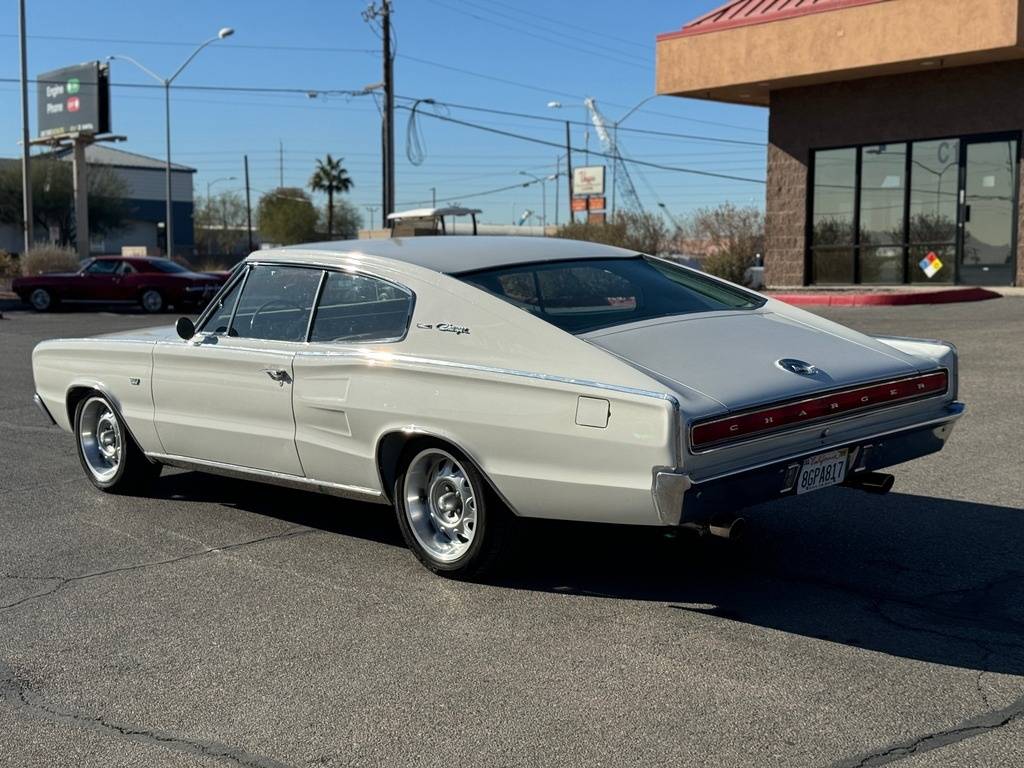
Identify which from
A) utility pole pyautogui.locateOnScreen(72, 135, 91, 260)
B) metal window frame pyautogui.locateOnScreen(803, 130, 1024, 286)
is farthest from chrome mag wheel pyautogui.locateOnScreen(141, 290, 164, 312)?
metal window frame pyautogui.locateOnScreen(803, 130, 1024, 286)

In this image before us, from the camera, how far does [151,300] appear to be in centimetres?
2695

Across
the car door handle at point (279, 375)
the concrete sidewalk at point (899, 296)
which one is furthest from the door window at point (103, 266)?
the car door handle at point (279, 375)

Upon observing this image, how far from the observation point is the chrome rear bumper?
14.5ft

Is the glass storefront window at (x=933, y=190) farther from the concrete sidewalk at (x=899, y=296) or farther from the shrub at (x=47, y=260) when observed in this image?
the shrub at (x=47, y=260)

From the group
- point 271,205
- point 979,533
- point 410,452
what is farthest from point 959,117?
point 271,205

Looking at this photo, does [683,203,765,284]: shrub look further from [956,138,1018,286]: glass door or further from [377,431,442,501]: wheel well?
[377,431,442,501]: wheel well

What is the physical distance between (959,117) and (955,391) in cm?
1957

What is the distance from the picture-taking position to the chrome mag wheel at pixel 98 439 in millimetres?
7422

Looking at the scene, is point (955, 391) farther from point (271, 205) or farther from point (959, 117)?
point (271, 205)

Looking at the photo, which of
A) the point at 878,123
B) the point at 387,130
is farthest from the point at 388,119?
the point at 878,123

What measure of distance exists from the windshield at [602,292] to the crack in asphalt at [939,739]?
7.06ft

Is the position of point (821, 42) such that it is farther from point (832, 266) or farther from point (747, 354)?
point (747, 354)

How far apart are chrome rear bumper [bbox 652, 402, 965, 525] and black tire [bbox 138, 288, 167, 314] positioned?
23.8 m

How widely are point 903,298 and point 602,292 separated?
16457mm
